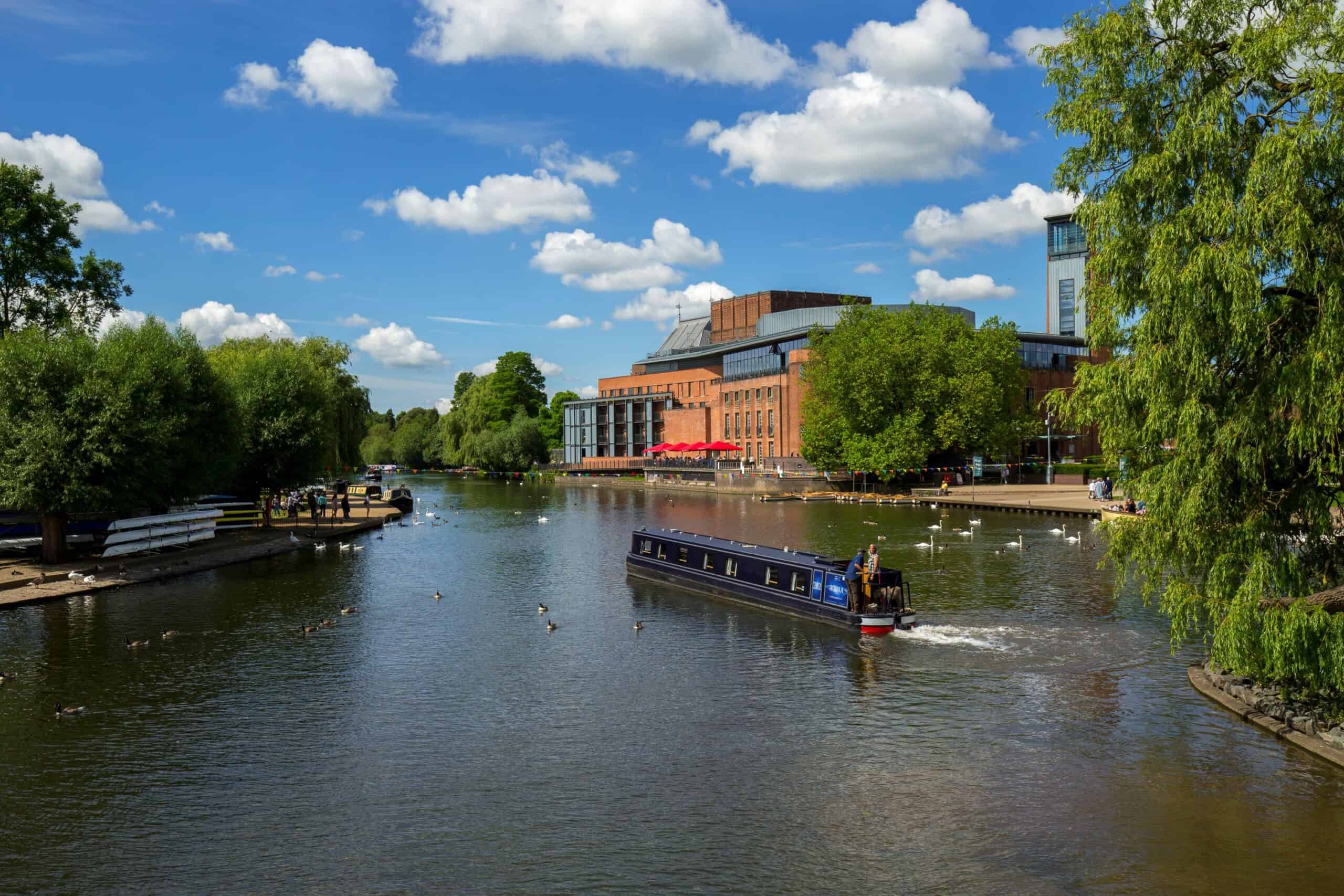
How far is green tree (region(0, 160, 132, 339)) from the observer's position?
174 ft

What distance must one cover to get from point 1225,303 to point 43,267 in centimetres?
6056

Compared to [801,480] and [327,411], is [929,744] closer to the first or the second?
[327,411]

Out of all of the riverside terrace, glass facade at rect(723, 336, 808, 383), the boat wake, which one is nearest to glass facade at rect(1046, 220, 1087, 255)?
the riverside terrace

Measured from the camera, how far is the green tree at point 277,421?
176 ft

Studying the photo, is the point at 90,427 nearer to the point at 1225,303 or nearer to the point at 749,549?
the point at 749,549

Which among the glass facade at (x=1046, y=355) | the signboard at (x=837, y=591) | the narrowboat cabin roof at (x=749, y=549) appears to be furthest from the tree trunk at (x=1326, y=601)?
the glass facade at (x=1046, y=355)

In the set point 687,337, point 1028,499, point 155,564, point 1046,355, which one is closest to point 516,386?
point 687,337

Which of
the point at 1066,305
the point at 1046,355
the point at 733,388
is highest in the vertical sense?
the point at 1066,305

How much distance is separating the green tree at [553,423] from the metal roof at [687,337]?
700 inches

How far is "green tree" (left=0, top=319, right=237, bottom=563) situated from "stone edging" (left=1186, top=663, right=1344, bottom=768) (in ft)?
118

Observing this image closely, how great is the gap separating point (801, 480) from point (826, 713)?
73.6m

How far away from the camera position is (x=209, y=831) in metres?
14.5

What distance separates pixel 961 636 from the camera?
87.8 ft

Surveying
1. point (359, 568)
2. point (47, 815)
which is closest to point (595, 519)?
point (359, 568)
